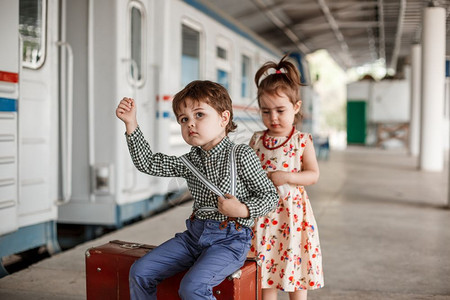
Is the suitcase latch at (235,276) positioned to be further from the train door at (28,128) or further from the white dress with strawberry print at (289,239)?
the train door at (28,128)

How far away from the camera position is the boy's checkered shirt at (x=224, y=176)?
6.81 feet

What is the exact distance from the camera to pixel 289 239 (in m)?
2.43

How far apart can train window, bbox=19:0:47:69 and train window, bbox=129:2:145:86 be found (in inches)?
36.6

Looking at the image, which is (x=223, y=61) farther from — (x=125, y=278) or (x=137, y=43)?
(x=125, y=278)

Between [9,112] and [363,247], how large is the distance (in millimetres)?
2854

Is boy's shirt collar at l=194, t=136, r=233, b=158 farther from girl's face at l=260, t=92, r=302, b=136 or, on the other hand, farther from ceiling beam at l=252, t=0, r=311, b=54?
ceiling beam at l=252, t=0, r=311, b=54

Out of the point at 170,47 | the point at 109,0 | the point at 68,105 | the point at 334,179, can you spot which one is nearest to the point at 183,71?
the point at 170,47

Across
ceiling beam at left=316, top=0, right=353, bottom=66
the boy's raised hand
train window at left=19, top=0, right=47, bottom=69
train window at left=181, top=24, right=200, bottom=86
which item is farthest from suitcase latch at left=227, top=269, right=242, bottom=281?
ceiling beam at left=316, top=0, right=353, bottom=66

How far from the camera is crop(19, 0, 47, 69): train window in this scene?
3836mm

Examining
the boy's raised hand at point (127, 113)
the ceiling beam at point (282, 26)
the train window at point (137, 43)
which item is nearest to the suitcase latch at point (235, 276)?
the boy's raised hand at point (127, 113)

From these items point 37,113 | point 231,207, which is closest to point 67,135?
point 37,113

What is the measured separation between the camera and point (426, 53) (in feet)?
33.8

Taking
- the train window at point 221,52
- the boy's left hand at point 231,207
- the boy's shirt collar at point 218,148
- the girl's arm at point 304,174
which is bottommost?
the boy's left hand at point 231,207

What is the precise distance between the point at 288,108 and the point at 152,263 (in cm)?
95
